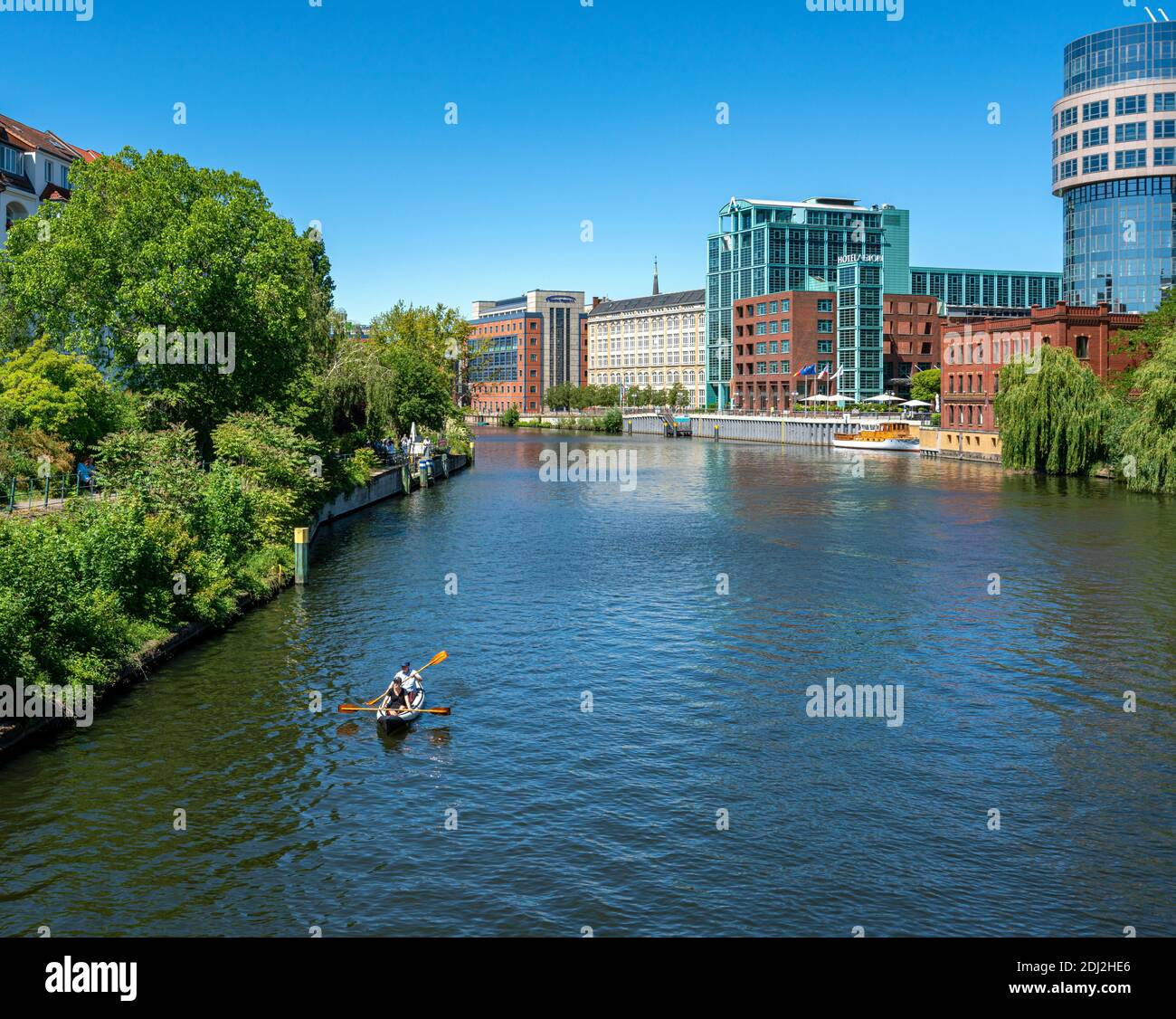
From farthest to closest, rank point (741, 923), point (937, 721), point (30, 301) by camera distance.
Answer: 1. point (30, 301)
2. point (937, 721)
3. point (741, 923)

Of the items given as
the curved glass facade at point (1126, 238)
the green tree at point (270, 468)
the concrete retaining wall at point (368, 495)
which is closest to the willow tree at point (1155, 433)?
the concrete retaining wall at point (368, 495)

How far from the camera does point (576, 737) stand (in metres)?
25.8

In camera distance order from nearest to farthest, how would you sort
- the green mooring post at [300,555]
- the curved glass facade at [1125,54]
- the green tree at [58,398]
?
the green mooring post at [300,555] < the green tree at [58,398] < the curved glass facade at [1125,54]

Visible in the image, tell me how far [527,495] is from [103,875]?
64414 millimetres

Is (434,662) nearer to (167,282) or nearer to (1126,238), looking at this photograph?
(167,282)

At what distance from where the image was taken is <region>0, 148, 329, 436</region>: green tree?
50.4 metres

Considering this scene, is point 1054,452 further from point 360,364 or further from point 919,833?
point 919,833

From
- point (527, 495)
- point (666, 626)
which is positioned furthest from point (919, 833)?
point (527, 495)

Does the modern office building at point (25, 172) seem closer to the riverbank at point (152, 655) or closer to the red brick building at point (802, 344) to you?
the riverbank at point (152, 655)

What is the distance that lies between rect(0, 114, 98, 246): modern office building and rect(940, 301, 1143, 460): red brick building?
2836 inches

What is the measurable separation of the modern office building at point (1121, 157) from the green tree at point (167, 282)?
13727cm

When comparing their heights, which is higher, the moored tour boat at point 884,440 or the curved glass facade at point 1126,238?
the curved glass facade at point 1126,238

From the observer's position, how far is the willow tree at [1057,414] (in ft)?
274

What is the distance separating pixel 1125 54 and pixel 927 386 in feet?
181
